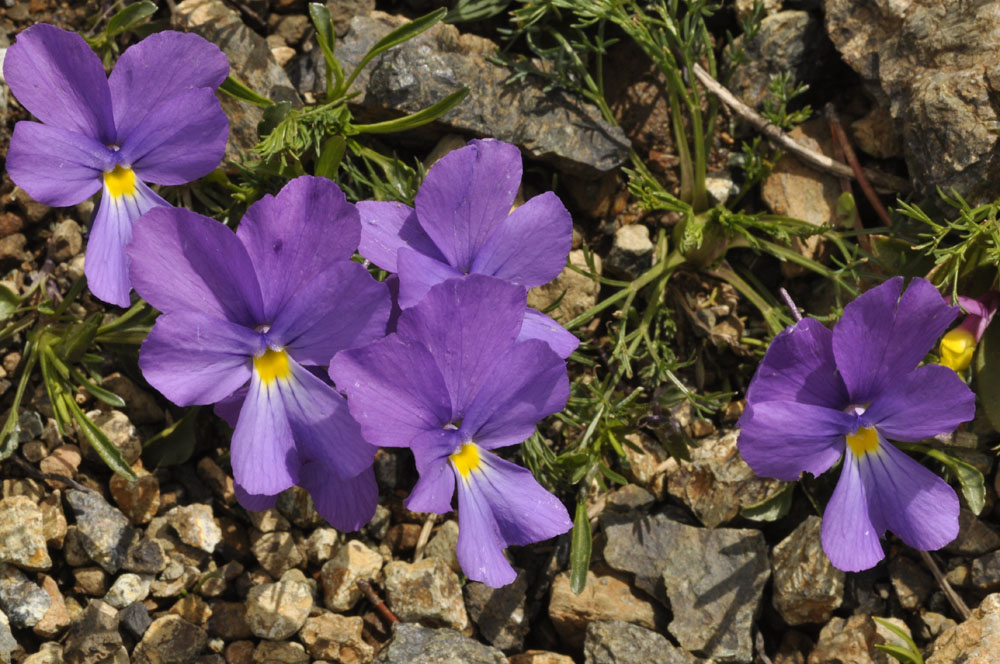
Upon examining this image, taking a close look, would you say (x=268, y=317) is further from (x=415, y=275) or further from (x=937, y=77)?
(x=937, y=77)

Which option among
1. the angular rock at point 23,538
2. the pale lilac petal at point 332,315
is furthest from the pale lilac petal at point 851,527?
the angular rock at point 23,538

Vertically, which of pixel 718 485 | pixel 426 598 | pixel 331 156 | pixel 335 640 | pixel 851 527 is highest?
pixel 331 156

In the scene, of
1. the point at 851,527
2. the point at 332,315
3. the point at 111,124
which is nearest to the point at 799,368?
the point at 851,527

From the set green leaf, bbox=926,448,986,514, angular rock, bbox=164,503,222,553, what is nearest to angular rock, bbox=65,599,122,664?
angular rock, bbox=164,503,222,553

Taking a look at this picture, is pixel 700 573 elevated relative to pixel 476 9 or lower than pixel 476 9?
lower

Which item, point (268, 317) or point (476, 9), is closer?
point (268, 317)

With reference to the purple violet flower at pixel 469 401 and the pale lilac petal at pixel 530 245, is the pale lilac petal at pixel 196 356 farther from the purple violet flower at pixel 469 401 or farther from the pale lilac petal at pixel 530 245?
the pale lilac petal at pixel 530 245
